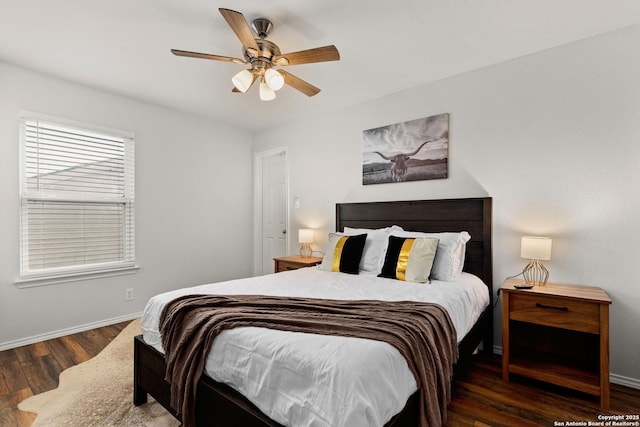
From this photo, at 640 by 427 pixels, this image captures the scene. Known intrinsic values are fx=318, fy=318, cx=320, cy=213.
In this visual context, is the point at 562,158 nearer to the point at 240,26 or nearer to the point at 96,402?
the point at 240,26

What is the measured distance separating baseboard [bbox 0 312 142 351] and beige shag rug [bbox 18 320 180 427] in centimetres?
87

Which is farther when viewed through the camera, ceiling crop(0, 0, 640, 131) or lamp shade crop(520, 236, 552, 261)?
lamp shade crop(520, 236, 552, 261)

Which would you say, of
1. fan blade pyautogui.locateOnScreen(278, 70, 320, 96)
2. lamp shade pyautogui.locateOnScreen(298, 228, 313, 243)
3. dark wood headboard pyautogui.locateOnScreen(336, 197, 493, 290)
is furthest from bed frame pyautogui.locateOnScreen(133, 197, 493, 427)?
fan blade pyautogui.locateOnScreen(278, 70, 320, 96)

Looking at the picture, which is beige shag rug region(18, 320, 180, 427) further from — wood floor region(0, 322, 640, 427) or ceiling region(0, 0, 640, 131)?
ceiling region(0, 0, 640, 131)

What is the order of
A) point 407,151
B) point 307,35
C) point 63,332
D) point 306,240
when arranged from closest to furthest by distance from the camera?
1. point 307,35
2. point 63,332
3. point 407,151
4. point 306,240

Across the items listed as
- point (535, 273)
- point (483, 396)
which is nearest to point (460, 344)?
point (483, 396)

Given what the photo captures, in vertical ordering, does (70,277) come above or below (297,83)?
below

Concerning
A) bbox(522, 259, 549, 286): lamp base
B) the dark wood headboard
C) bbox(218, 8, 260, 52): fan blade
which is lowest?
bbox(522, 259, 549, 286): lamp base

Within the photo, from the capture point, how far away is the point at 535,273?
2590 millimetres

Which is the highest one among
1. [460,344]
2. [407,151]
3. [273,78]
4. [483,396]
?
[273,78]

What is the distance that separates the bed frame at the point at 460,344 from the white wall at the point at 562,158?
0.37 feet

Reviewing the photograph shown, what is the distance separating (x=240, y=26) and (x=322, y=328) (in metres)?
1.72

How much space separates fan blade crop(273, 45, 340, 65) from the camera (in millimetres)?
2021

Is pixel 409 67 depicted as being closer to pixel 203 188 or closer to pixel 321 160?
pixel 321 160
